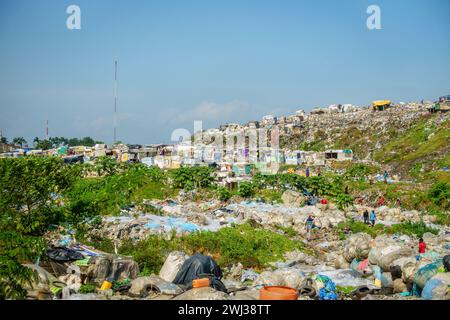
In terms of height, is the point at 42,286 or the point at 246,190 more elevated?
the point at 246,190

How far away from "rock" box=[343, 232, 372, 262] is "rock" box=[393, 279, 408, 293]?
79.1 inches

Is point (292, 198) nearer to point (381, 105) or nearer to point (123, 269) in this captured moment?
point (123, 269)

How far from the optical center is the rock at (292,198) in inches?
645

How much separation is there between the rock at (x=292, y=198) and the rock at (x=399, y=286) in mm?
8870

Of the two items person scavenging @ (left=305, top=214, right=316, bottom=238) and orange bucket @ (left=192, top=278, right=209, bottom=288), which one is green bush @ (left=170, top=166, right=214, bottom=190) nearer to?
person scavenging @ (left=305, top=214, right=316, bottom=238)

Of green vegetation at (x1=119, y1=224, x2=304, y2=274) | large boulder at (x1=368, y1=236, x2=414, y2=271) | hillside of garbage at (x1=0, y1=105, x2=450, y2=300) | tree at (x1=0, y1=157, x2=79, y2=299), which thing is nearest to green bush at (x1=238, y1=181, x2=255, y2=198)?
hillside of garbage at (x1=0, y1=105, x2=450, y2=300)

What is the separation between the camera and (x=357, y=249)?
31.3ft

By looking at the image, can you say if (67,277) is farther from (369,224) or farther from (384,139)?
(384,139)

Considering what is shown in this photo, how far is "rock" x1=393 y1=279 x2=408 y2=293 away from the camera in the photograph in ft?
23.4

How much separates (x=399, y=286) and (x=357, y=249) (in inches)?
92.0

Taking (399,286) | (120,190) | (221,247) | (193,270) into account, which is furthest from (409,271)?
(120,190)

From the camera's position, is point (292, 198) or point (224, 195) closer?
point (292, 198)
